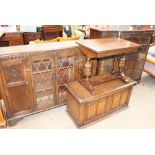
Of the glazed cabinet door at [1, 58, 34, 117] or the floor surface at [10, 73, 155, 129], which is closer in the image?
the glazed cabinet door at [1, 58, 34, 117]

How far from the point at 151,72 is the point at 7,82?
10.2 ft

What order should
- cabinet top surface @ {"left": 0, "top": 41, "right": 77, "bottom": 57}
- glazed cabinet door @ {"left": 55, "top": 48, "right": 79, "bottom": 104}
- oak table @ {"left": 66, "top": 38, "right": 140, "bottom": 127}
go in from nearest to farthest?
cabinet top surface @ {"left": 0, "top": 41, "right": 77, "bottom": 57}
oak table @ {"left": 66, "top": 38, "right": 140, "bottom": 127}
glazed cabinet door @ {"left": 55, "top": 48, "right": 79, "bottom": 104}

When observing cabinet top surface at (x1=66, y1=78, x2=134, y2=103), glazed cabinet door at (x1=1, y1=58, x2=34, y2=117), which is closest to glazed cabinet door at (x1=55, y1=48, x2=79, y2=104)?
cabinet top surface at (x1=66, y1=78, x2=134, y2=103)

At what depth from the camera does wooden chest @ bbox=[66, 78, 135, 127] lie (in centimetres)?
216

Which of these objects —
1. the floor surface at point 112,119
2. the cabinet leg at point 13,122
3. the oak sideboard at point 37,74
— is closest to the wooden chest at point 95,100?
the floor surface at point 112,119

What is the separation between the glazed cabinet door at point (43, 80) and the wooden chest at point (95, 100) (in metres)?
0.30

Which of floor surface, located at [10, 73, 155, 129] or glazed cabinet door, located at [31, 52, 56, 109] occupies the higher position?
glazed cabinet door, located at [31, 52, 56, 109]

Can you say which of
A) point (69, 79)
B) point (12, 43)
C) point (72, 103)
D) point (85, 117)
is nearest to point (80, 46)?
point (69, 79)

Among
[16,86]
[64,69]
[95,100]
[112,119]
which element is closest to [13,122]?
[16,86]

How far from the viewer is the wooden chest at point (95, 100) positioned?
2.16m

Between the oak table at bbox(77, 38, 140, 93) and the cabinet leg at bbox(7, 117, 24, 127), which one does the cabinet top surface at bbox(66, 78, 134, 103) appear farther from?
the cabinet leg at bbox(7, 117, 24, 127)

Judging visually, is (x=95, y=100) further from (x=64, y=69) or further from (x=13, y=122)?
(x=13, y=122)

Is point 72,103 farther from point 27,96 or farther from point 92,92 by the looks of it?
point 27,96

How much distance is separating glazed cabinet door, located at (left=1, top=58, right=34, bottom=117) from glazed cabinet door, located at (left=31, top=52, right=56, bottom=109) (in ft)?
0.31
